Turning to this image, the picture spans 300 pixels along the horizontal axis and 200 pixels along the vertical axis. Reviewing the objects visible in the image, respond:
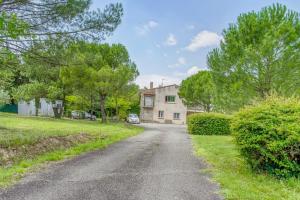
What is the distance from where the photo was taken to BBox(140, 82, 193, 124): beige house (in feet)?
154

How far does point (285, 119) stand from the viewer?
6605 mm

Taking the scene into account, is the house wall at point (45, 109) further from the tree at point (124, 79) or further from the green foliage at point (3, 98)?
the green foliage at point (3, 98)

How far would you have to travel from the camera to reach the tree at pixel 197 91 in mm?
36991

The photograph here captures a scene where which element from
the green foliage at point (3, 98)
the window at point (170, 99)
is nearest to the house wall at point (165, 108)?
the window at point (170, 99)

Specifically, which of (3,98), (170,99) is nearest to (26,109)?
(170,99)

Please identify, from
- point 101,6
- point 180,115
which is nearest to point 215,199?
point 101,6

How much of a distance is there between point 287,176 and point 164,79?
49135 mm

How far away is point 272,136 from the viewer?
21.1 ft

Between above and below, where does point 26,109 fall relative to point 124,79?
below

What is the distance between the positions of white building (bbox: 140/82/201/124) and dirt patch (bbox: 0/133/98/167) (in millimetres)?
34745

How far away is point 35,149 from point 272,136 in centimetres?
753

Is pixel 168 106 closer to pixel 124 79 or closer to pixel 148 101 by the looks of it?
pixel 148 101

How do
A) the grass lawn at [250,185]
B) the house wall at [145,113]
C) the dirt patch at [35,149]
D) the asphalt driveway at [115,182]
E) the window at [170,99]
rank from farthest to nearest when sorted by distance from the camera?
the house wall at [145,113]
the window at [170,99]
the dirt patch at [35,149]
the grass lawn at [250,185]
the asphalt driveway at [115,182]

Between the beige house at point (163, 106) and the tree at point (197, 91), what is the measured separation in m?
5.11
